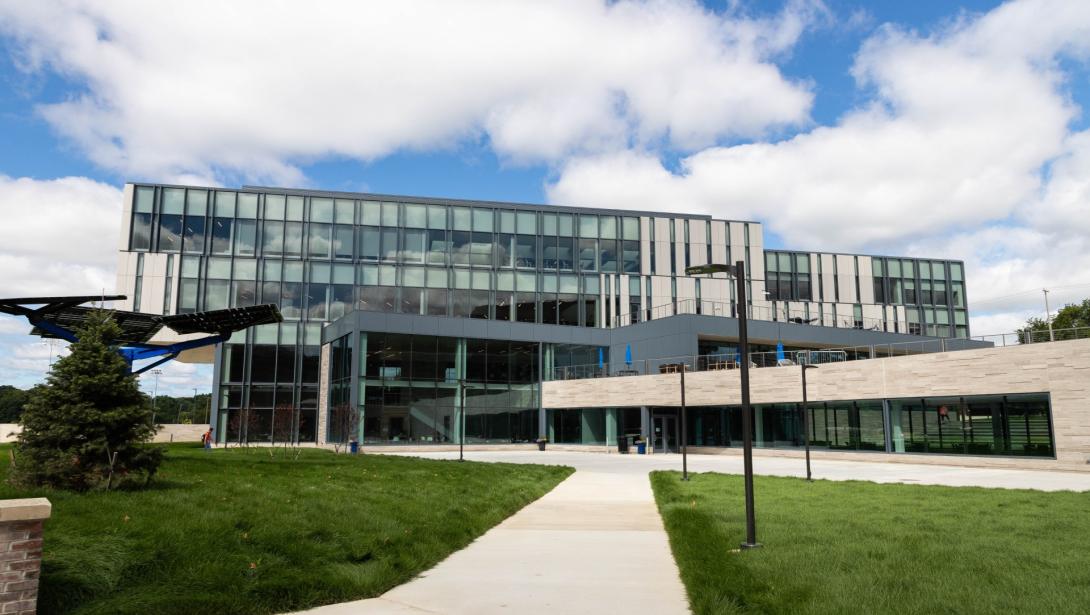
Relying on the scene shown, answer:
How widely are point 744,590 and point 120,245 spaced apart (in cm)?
6045

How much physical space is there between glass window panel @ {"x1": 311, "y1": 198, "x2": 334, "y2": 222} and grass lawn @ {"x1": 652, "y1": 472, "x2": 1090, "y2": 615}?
4863cm

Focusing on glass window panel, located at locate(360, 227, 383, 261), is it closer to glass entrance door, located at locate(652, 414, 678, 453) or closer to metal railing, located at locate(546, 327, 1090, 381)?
metal railing, located at locate(546, 327, 1090, 381)

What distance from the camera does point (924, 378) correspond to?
3597 centimetres

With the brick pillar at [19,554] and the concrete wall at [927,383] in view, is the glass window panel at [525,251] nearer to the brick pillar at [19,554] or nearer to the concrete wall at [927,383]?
the concrete wall at [927,383]

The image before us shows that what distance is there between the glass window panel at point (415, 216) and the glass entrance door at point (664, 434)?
25190mm

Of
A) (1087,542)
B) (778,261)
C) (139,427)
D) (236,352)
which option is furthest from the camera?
(778,261)

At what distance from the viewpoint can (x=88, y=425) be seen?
13047 mm

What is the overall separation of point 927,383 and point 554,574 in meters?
31.3

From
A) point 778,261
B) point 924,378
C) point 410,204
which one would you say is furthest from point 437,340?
point 778,261

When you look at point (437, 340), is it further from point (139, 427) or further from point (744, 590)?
point (744, 590)

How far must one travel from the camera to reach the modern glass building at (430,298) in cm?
5131

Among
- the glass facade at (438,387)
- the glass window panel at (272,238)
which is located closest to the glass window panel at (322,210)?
the glass window panel at (272,238)

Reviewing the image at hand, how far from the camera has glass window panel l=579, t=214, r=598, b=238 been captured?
212ft

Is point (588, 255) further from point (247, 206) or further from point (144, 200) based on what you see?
point (144, 200)
